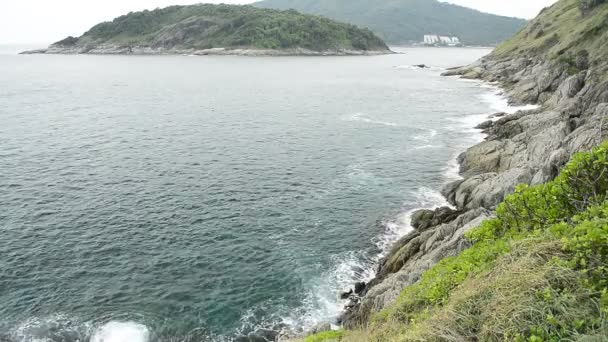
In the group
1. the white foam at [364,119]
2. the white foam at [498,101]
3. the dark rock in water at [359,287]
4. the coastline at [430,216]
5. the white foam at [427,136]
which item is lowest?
the dark rock in water at [359,287]

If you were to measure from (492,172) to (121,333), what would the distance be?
141 feet

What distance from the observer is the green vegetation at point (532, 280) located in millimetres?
10969

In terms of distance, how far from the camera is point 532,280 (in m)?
12.1

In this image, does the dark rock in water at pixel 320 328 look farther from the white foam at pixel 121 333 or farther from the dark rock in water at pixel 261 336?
the white foam at pixel 121 333

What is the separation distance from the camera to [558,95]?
7556 cm

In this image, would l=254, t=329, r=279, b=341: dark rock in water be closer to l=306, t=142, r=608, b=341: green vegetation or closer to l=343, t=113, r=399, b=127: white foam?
l=306, t=142, r=608, b=341: green vegetation

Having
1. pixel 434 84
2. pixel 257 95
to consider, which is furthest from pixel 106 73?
pixel 434 84

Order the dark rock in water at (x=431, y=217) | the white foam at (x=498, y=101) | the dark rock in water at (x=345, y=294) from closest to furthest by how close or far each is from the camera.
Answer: the dark rock in water at (x=345, y=294) → the dark rock in water at (x=431, y=217) → the white foam at (x=498, y=101)

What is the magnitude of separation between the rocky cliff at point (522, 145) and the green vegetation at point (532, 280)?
691cm

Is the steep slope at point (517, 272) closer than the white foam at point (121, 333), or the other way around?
the steep slope at point (517, 272)

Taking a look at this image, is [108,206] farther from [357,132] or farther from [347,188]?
[357,132]

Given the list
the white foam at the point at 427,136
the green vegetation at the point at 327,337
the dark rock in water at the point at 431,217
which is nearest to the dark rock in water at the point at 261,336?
the green vegetation at the point at 327,337

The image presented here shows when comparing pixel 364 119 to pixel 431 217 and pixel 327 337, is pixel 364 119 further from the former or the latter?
pixel 327 337

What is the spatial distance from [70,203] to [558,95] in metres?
79.6
